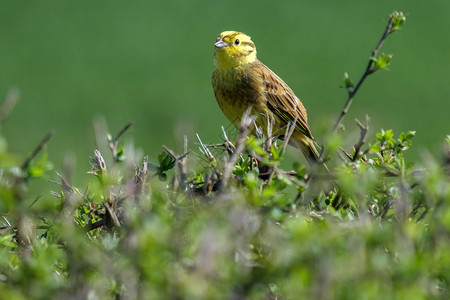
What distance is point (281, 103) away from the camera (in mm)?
4887

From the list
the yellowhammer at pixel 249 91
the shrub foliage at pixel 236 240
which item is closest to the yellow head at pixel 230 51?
the yellowhammer at pixel 249 91

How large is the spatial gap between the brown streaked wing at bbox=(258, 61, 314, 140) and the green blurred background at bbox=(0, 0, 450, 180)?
4.64 m

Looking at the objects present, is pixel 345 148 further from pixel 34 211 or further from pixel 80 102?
pixel 80 102

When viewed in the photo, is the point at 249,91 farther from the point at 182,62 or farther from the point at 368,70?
the point at 182,62

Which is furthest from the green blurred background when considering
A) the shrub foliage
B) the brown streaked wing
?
the shrub foliage

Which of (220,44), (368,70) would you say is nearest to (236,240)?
(368,70)

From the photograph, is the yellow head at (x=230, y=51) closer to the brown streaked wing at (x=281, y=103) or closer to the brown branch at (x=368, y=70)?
the brown streaked wing at (x=281, y=103)

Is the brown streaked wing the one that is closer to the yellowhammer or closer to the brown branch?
the yellowhammer

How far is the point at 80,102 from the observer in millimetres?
11914

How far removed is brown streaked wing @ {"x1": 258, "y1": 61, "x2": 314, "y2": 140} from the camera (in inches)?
191

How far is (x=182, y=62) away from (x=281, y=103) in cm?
874

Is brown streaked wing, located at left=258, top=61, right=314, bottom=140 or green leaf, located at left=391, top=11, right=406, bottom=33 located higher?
green leaf, located at left=391, top=11, right=406, bottom=33

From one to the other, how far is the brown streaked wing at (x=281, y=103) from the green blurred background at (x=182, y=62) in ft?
15.2

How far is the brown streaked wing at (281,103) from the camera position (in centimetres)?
484
